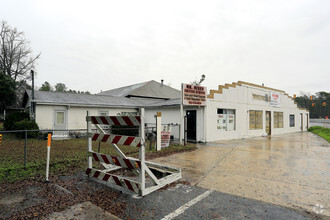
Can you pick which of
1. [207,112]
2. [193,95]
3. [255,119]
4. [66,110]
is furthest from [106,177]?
[255,119]

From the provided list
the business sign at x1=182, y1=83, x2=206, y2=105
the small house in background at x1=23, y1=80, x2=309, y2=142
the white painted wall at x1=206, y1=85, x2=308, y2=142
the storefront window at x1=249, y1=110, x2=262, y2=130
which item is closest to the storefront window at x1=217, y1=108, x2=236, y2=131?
the small house in background at x1=23, y1=80, x2=309, y2=142

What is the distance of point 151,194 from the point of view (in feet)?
13.4

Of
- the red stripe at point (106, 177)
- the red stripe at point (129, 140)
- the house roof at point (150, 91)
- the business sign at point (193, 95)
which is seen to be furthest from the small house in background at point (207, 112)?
the house roof at point (150, 91)

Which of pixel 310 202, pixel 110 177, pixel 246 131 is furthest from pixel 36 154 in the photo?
pixel 246 131

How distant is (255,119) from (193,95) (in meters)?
8.35

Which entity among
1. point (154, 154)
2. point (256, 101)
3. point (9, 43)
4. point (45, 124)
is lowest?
point (154, 154)

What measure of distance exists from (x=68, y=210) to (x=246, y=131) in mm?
15040

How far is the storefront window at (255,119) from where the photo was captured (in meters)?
16.4

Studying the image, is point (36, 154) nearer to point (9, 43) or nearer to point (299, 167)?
point (299, 167)

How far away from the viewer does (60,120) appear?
14352mm

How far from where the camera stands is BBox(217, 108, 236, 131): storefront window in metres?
13.7

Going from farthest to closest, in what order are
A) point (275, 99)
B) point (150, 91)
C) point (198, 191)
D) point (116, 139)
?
point (150, 91) < point (275, 99) < point (116, 139) < point (198, 191)

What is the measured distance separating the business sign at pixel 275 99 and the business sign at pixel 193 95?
10.5 m

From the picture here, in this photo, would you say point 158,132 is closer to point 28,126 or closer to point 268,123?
point 28,126
